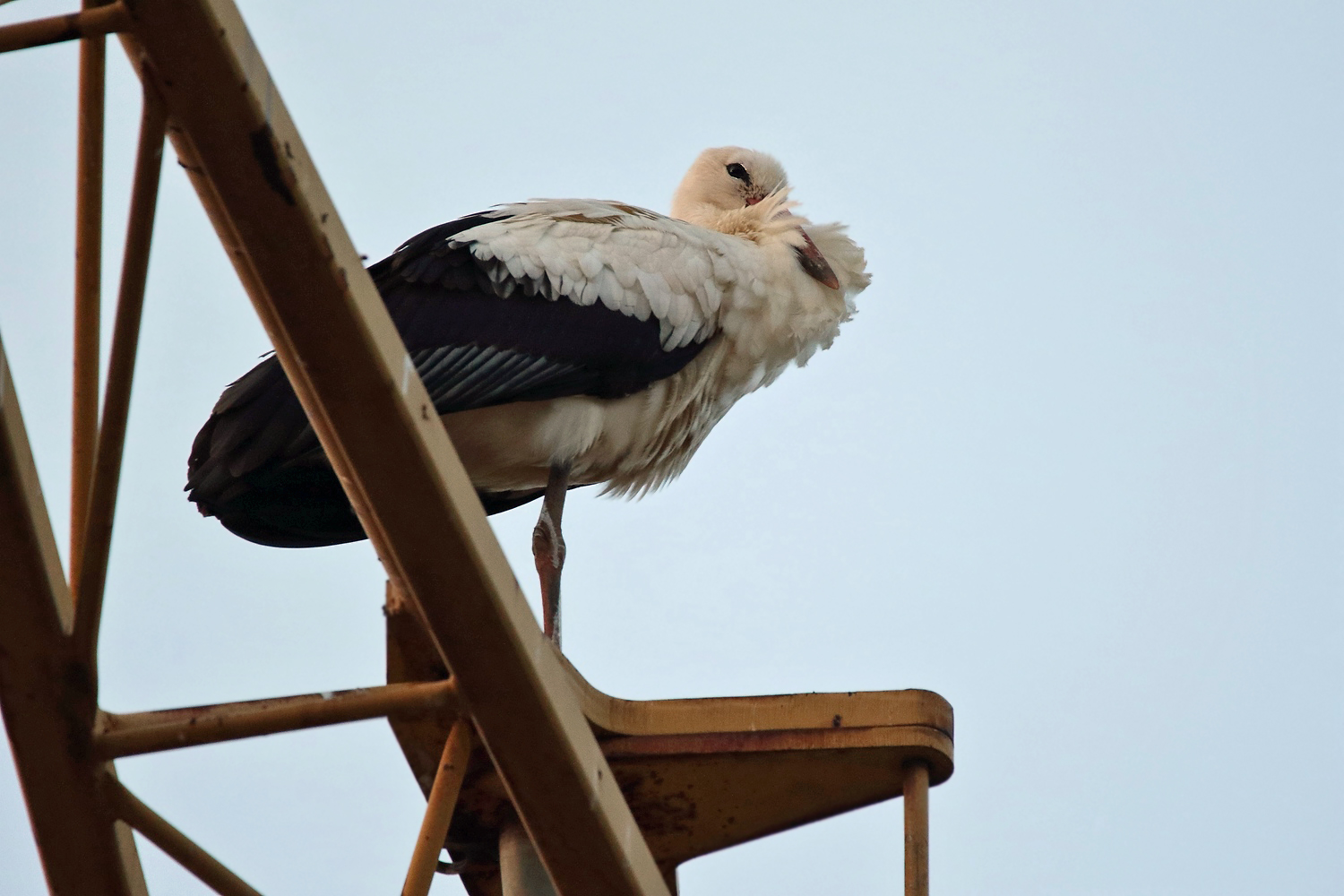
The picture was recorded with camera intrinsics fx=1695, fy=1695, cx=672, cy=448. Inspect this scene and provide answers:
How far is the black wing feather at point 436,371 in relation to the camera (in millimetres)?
5797

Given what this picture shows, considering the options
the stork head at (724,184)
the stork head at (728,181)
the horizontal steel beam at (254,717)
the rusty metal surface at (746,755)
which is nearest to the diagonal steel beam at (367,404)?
the horizontal steel beam at (254,717)

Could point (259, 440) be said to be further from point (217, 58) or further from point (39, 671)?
point (217, 58)

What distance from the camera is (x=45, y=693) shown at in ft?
12.3

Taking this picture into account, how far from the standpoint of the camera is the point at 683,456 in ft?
24.1

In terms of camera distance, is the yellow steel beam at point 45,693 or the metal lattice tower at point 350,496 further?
the yellow steel beam at point 45,693

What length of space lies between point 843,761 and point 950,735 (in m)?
0.33

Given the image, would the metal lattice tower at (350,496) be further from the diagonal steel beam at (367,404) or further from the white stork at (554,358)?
the white stork at (554,358)

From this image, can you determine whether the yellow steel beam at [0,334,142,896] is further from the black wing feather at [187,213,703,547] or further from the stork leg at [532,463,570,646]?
the stork leg at [532,463,570,646]

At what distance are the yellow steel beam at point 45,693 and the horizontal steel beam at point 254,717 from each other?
3.1 inches

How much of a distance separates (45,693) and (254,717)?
1.53 ft

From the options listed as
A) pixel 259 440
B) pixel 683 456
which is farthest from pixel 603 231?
pixel 259 440

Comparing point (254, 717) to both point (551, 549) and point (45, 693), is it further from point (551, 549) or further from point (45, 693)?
point (551, 549)

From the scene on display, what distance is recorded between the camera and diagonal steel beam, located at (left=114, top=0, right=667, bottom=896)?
329 centimetres

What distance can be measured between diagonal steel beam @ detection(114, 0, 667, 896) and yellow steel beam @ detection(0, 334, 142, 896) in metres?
0.62
